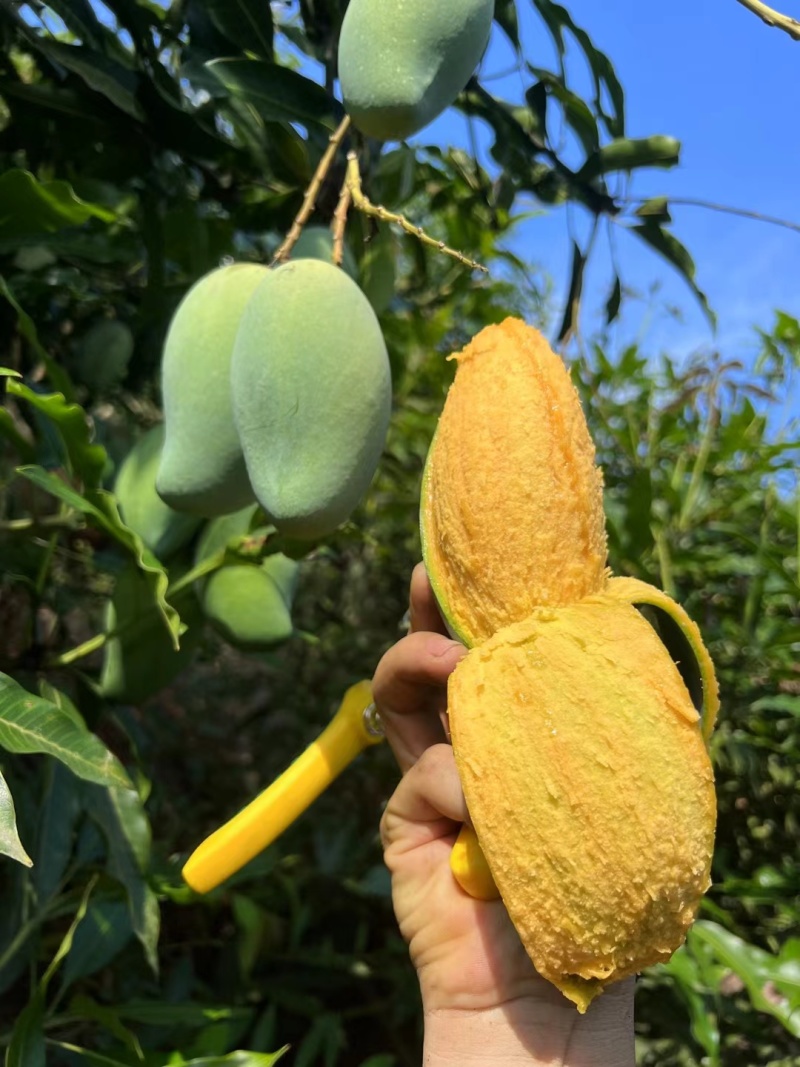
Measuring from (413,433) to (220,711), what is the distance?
2.33 ft

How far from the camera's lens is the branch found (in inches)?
22.2

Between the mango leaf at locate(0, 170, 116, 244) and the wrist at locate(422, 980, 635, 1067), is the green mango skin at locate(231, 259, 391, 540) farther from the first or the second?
the wrist at locate(422, 980, 635, 1067)

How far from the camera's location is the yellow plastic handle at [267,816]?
2.04 ft

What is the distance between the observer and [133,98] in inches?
33.7

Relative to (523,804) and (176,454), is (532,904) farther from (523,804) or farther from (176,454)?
(176,454)

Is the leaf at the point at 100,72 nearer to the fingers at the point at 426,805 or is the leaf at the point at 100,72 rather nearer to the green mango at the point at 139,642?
the green mango at the point at 139,642

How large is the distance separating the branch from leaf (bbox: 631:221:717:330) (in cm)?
37

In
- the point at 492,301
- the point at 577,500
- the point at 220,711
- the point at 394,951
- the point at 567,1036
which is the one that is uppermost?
the point at 577,500

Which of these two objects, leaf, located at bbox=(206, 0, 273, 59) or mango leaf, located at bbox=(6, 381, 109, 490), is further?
leaf, located at bbox=(206, 0, 273, 59)

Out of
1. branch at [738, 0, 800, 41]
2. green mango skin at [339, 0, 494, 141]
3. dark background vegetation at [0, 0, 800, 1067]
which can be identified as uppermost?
green mango skin at [339, 0, 494, 141]

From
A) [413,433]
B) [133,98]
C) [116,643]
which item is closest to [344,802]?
[413,433]

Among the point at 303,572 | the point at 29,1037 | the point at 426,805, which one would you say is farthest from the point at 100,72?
the point at 303,572

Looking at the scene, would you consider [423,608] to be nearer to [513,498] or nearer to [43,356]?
[513,498]

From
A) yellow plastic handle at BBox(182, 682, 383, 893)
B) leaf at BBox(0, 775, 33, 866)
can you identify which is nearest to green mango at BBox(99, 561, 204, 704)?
yellow plastic handle at BBox(182, 682, 383, 893)
